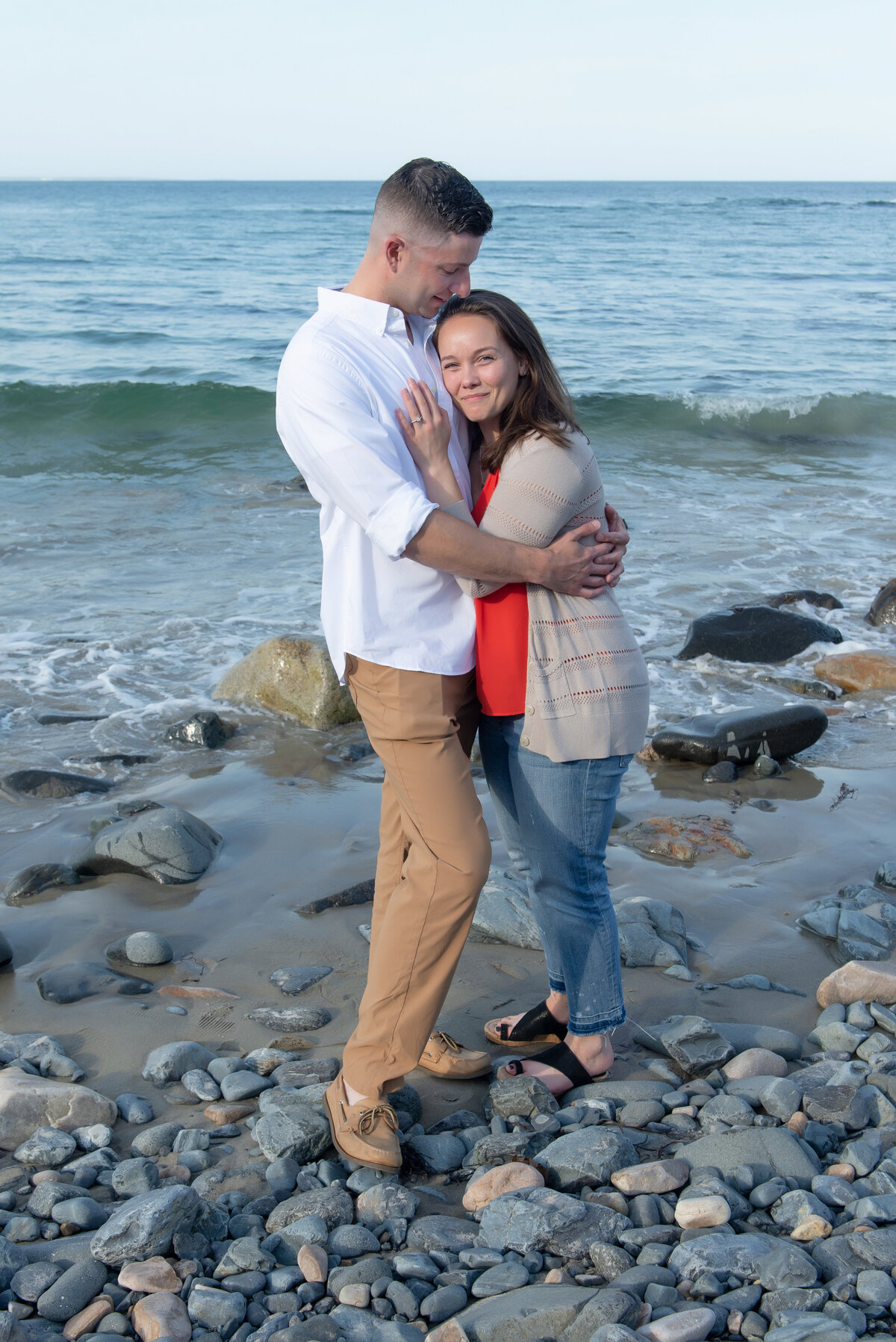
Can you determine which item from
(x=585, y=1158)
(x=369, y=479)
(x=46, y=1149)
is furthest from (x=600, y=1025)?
(x=369, y=479)

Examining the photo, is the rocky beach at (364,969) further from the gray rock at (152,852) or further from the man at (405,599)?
the man at (405,599)

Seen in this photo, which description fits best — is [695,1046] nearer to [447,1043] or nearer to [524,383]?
[447,1043]

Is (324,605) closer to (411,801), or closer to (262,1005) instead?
(411,801)

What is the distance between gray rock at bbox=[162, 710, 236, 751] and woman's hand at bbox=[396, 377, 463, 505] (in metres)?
3.57

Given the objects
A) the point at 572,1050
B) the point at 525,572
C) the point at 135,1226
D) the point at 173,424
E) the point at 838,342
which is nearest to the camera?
the point at 135,1226

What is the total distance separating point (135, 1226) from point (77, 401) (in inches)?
630

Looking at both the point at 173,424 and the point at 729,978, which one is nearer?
the point at 729,978

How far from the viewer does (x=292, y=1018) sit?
354 centimetres

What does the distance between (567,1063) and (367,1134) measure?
0.67 metres

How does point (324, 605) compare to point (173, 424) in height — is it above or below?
above

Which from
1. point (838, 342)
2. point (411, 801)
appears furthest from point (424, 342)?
point (838, 342)

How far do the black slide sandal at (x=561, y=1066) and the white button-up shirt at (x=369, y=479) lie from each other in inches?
47.9

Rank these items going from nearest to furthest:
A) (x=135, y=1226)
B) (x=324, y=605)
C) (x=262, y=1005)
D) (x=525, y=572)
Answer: (x=135, y=1226) → (x=525, y=572) → (x=324, y=605) → (x=262, y=1005)

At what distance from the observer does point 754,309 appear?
2752cm
